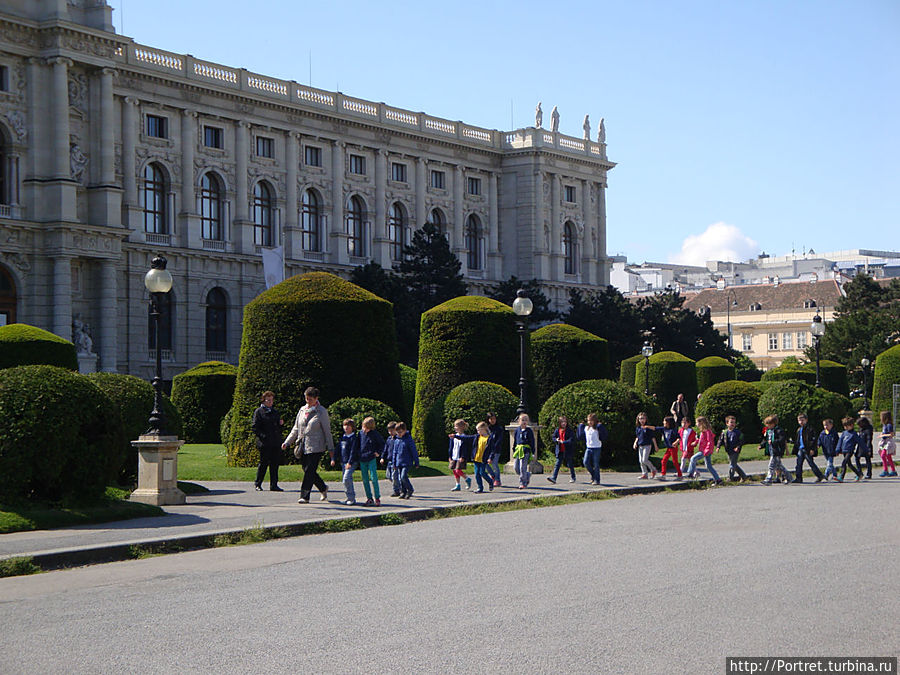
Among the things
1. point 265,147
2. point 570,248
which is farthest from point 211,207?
point 570,248

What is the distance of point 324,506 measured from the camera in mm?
19062

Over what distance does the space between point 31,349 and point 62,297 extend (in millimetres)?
27251

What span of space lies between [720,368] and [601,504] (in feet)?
124

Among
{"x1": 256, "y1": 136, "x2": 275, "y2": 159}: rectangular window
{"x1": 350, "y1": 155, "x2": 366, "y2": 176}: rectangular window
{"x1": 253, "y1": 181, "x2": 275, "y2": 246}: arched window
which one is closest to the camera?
{"x1": 256, "y1": 136, "x2": 275, "y2": 159}: rectangular window

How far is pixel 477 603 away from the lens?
1038cm

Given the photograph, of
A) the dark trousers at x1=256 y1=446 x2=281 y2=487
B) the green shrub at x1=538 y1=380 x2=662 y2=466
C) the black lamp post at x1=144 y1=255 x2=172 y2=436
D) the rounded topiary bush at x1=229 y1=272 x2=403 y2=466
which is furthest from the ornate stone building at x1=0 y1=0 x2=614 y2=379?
the black lamp post at x1=144 y1=255 x2=172 y2=436

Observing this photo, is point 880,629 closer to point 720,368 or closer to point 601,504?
point 601,504

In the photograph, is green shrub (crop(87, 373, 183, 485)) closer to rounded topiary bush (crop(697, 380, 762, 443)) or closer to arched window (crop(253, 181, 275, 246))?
rounded topiary bush (crop(697, 380, 762, 443))

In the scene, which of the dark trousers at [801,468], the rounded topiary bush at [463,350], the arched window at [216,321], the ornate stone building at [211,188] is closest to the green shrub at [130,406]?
the rounded topiary bush at [463,350]

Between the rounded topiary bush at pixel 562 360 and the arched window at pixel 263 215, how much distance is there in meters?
35.8

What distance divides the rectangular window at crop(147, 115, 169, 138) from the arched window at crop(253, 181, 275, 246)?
6.81 meters

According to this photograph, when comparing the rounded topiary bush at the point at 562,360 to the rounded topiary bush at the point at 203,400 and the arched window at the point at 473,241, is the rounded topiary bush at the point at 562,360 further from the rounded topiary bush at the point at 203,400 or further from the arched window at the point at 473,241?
the arched window at the point at 473,241

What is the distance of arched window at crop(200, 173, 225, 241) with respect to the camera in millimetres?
66000

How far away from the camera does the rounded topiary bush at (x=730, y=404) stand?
119ft
